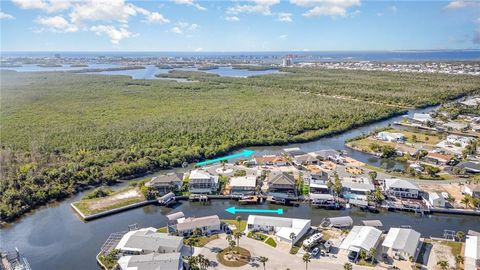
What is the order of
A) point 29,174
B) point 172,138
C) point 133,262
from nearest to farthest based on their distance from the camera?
point 133,262 < point 29,174 < point 172,138

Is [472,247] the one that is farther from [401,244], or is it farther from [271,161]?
[271,161]

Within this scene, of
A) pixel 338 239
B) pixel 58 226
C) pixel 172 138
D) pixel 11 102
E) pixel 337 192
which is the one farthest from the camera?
pixel 11 102

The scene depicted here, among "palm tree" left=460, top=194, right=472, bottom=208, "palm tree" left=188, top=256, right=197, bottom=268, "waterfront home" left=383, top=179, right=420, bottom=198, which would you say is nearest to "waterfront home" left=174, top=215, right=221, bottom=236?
"palm tree" left=188, top=256, right=197, bottom=268

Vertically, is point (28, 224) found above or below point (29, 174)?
below

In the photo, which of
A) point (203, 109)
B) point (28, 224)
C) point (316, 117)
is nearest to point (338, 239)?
point (28, 224)

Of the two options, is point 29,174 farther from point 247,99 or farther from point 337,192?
Answer: point 247,99

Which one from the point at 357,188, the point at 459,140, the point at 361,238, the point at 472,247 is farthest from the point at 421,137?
the point at 361,238

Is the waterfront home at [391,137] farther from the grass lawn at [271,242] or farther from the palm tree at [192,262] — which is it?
the palm tree at [192,262]

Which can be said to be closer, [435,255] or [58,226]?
[435,255]
